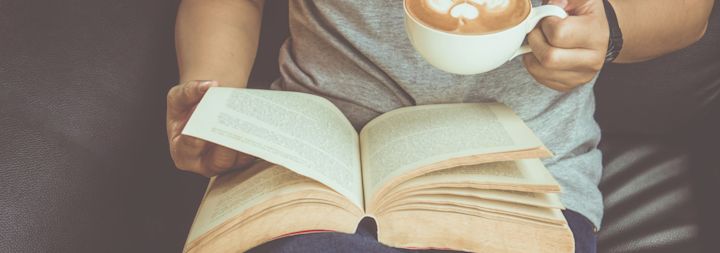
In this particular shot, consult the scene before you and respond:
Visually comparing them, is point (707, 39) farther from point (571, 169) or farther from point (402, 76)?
point (402, 76)

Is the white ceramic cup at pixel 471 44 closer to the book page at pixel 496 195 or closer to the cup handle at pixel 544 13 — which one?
the cup handle at pixel 544 13

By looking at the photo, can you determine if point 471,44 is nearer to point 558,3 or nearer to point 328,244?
point 558,3

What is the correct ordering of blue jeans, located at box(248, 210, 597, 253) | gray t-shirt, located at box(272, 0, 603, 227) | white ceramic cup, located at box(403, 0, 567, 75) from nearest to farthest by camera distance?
white ceramic cup, located at box(403, 0, 567, 75), blue jeans, located at box(248, 210, 597, 253), gray t-shirt, located at box(272, 0, 603, 227)

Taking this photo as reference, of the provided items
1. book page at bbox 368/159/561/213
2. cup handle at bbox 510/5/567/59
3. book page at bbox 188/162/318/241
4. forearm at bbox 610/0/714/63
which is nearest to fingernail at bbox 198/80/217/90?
book page at bbox 188/162/318/241

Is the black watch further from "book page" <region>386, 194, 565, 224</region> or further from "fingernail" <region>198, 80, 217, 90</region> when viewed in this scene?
"fingernail" <region>198, 80, 217, 90</region>

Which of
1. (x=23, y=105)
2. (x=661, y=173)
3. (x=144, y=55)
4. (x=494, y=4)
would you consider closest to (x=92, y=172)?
(x=23, y=105)

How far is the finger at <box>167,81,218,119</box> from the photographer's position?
0.65 metres

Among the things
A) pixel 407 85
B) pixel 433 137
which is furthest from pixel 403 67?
pixel 433 137

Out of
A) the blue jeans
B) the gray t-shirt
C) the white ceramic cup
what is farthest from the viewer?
the gray t-shirt

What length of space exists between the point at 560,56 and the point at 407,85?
0.24 meters

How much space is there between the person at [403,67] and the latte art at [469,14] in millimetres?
40

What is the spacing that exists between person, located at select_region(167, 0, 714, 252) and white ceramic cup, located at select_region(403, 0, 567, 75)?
0.02 metres

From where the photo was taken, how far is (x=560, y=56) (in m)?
0.57

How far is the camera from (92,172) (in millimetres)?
701
